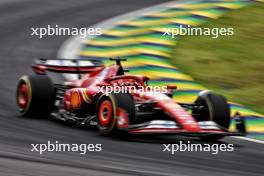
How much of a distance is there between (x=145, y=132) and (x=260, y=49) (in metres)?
7.40

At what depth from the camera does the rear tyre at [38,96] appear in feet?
40.3

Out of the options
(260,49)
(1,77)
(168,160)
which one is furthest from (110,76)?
(260,49)

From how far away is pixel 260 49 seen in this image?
696 inches

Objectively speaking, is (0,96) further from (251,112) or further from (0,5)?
(0,5)

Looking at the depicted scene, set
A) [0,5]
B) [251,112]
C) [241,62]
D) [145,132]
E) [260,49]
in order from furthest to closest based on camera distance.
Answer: [0,5]
[260,49]
[241,62]
[251,112]
[145,132]

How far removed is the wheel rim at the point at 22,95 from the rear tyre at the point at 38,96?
0.06 metres

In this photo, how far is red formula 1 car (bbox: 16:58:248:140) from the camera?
10.9 meters

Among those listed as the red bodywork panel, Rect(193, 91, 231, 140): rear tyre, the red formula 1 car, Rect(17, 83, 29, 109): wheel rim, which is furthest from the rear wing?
Rect(193, 91, 231, 140): rear tyre

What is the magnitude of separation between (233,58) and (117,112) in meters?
6.40

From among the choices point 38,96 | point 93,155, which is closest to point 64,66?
point 38,96

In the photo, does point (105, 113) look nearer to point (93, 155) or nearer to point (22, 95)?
point (93, 155)

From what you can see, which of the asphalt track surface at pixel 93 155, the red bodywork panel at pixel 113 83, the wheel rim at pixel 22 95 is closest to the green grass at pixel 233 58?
the red bodywork panel at pixel 113 83

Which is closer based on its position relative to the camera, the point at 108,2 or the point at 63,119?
the point at 63,119

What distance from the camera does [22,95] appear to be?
12711 millimetres
